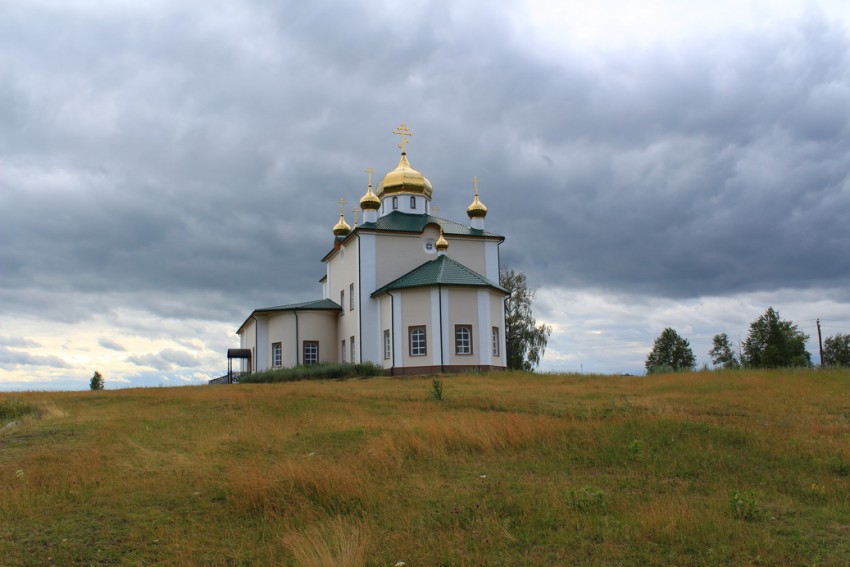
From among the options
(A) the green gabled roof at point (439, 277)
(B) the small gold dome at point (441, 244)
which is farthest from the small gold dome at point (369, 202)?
(A) the green gabled roof at point (439, 277)

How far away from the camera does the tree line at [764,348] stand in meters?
51.2

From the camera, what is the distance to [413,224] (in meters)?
34.4

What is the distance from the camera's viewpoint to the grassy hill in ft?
21.7

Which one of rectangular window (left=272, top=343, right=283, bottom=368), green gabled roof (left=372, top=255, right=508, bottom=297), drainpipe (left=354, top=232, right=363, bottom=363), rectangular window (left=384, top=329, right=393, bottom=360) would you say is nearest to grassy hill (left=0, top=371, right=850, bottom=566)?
green gabled roof (left=372, top=255, right=508, bottom=297)

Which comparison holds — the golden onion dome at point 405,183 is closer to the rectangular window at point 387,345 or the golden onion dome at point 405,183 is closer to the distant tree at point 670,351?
the rectangular window at point 387,345

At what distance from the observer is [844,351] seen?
67688 millimetres

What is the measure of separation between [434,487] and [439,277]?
21.7 meters

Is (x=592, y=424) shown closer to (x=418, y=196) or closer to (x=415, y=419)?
(x=415, y=419)

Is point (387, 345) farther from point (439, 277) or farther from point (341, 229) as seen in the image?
point (341, 229)

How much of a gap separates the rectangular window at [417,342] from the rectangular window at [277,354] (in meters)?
8.72

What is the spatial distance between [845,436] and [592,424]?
383 cm

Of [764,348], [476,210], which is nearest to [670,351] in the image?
[764,348]

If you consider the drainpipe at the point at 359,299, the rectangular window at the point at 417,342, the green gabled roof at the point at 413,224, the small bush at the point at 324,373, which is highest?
the green gabled roof at the point at 413,224

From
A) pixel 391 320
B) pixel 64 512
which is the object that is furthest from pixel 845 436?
pixel 391 320
